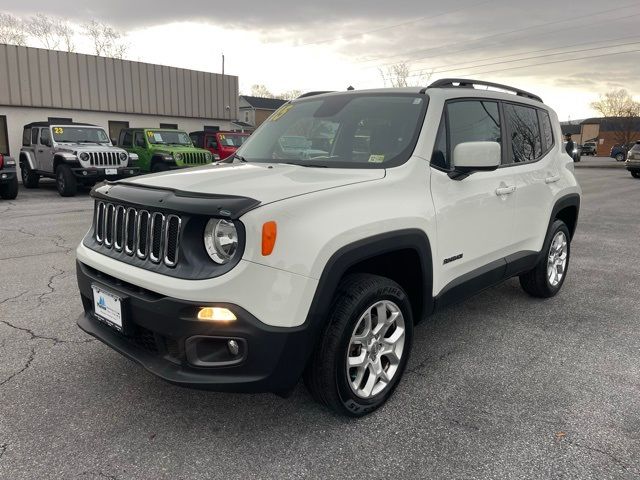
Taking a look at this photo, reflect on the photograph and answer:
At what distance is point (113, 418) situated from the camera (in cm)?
277

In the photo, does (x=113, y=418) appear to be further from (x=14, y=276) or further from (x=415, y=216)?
(x=14, y=276)

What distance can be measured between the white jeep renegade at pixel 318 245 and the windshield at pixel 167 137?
42.7ft

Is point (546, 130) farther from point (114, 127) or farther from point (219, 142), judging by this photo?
point (114, 127)

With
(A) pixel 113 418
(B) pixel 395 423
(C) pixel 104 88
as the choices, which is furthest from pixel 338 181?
(C) pixel 104 88

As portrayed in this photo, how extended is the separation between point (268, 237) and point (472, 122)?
209 centimetres

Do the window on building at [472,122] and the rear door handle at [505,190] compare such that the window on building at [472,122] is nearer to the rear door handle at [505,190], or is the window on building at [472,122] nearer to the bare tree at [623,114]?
the rear door handle at [505,190]

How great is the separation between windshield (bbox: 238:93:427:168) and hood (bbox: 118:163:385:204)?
8.4 inches

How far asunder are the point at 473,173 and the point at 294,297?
1726 mm

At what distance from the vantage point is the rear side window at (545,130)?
15.1 ft

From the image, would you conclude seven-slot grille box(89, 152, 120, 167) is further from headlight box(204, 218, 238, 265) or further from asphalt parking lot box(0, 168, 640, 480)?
headlight box(204, 218, 238, 265)

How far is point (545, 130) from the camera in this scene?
4.69 m

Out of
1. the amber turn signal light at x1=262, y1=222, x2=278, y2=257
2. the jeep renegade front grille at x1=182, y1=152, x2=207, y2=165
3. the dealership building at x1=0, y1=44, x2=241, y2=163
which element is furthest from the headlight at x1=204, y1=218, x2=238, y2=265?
the dealership building at x1=0, y1=44, x2=241, y2=163

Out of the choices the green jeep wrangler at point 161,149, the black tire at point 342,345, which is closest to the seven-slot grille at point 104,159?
the green jeep wrangler at point 161,149

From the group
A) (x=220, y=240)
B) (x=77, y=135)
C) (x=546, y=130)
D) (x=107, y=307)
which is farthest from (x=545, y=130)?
(x=77, y=135)
